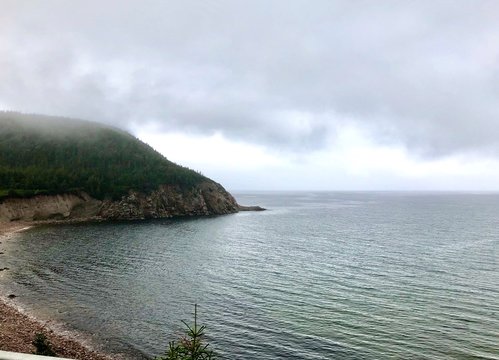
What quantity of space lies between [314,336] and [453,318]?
16.6 metres

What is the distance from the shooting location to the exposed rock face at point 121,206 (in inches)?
5251

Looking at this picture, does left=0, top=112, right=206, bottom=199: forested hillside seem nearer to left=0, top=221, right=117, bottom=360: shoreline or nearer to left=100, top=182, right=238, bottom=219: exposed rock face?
left=100, top=182, right=238, bottom=219: exposed rock face

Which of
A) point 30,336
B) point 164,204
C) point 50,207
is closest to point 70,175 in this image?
point 50,207

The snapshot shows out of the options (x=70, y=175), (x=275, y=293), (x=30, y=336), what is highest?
(x=70, y=175)

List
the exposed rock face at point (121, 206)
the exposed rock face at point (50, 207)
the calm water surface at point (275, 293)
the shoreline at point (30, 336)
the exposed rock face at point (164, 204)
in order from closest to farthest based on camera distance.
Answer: the shoreline at point (30, 336) → the calm water surface at point (275, 293) → the exposed rock face at point (50, 207) → the exposed rock face at point (121, 206) → the exposed rock face at point (164, 204)

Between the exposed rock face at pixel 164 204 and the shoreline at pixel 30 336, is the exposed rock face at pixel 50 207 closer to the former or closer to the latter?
the exposed rock face at pixel 164 204

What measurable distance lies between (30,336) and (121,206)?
129504 mm

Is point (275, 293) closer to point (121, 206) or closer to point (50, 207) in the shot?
point (50, 207)

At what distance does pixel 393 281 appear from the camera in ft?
185

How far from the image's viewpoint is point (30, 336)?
34281 mm

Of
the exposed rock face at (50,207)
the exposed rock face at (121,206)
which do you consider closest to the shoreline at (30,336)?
the exposed rock face at (50,207)

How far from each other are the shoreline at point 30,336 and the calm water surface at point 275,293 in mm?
1818

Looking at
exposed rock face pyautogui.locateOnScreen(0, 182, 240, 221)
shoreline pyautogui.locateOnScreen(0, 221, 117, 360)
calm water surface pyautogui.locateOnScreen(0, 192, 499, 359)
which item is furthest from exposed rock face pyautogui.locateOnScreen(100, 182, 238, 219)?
shoreline pyautogui.locateOnScreen(0, 221, 117, 360)

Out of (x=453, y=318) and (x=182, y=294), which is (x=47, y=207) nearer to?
(x=182, y=294)
